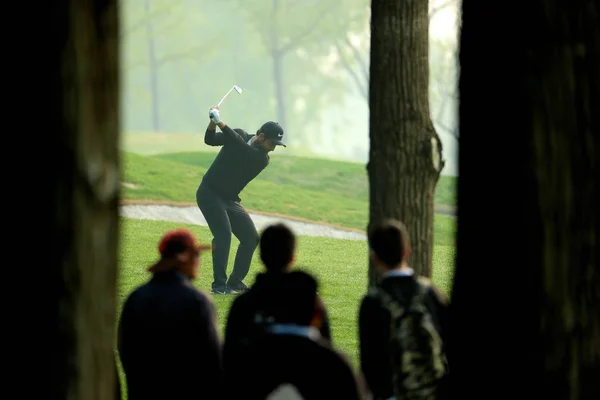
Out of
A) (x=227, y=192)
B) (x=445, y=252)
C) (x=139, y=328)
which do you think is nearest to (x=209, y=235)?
(x=445, y=252)

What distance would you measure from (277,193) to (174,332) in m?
30.2

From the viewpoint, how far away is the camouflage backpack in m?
5.62

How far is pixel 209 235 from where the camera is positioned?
25312 millimetres

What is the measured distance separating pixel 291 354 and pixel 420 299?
0.90 meters

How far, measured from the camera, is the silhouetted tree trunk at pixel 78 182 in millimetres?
4328

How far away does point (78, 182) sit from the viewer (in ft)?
14.3

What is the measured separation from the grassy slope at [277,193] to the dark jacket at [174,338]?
78.6 feet

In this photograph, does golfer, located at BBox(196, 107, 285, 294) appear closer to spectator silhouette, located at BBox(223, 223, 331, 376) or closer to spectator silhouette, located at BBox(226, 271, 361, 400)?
spectator silhouette, located at BBox(223, 223, 331, 376)

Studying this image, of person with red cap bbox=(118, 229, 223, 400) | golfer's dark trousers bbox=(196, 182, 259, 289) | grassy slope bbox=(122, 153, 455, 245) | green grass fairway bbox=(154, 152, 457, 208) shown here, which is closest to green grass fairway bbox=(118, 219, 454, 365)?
golfer's dark trousers bbox=(196, 182, 259, 289)

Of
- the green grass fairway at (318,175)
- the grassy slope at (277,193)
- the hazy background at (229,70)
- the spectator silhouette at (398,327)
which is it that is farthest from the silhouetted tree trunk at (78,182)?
the hazy background at (229,70)

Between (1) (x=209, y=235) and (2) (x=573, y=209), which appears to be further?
(1) (x=209, y=235)

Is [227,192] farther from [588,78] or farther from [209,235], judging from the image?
[588,78]

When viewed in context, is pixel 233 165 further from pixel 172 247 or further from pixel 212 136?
pixel 172 247

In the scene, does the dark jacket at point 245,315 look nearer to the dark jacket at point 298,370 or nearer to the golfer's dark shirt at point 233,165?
the dark jacket at point 298,370
